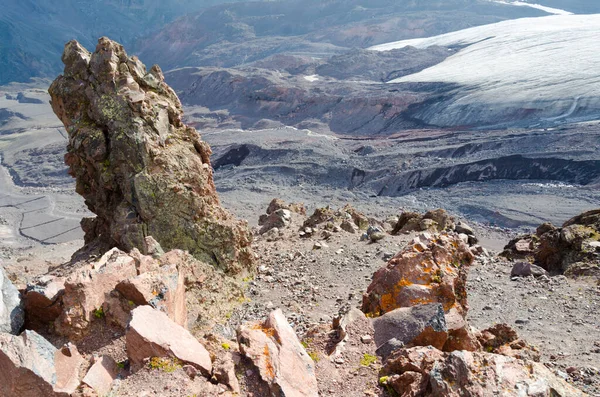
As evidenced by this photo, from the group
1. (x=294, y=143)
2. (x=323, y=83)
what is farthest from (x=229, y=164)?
(x=323, y=83)

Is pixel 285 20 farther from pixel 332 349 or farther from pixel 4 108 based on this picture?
pixel 332 349

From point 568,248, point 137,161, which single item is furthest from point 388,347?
point 568,248

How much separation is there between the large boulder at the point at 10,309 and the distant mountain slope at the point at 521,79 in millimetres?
45958

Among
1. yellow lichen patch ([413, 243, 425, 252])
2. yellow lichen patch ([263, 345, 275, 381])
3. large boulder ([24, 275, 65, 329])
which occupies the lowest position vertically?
yellow lichen patch ([413, 243, 425, 252])

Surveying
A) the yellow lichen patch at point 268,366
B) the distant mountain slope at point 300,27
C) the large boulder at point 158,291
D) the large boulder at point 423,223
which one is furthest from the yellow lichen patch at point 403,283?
the distant mountain slope at point 300,27

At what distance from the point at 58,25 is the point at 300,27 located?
67.4 metres

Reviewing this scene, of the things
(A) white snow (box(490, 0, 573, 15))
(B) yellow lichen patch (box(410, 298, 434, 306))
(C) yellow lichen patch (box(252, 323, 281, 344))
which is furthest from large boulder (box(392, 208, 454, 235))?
(A) white snow (box(490, 0, 573, 15))

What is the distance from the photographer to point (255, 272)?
1134cm

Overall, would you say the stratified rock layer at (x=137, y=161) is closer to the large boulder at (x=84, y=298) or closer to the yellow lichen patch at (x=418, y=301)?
the large boulder at (x=84, y=298)

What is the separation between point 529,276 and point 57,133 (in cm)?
6447

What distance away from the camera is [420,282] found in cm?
746

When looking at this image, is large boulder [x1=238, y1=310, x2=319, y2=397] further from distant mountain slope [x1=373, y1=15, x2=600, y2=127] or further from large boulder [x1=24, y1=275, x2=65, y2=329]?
distant mountain slope [x1=373, y1=15, x2=600, y2=127]

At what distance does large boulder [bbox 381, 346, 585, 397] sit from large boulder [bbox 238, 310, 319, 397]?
922 mm

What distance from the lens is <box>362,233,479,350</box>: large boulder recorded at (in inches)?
283
